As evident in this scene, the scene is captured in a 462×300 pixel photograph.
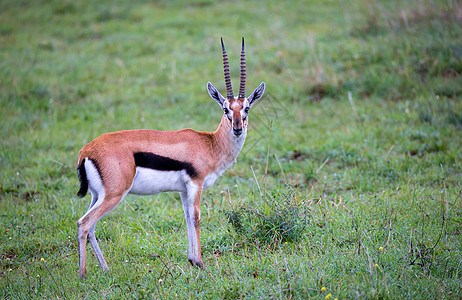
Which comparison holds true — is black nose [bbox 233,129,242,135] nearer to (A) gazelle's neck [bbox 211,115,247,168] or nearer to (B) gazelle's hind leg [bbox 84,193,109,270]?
(A) gazelle's neck [bbox 211,115,247,168]

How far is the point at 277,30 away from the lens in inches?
506

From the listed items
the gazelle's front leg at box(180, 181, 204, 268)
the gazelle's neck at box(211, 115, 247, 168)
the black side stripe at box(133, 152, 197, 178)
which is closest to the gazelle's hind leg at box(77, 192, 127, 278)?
the black side stripe at box(133, 152, 197, 178)

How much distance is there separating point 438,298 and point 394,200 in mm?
2123

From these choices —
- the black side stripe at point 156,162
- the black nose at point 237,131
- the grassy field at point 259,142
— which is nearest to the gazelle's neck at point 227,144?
the black nose at point 237,131

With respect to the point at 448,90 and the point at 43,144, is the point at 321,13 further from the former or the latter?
the point at 43,144

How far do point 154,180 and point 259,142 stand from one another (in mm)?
3784

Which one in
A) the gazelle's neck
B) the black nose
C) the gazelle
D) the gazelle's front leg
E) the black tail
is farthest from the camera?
the gazelle's neck

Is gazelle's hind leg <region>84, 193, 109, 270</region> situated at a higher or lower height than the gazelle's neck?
lower

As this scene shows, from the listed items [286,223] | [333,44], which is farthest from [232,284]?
[333,44]

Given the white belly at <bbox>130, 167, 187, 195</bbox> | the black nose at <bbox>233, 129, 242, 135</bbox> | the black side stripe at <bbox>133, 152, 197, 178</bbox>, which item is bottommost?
the white belly at <bbox>130, 167, 187, 195</bbox>

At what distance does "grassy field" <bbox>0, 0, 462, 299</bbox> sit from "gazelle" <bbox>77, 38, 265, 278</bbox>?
49 cm

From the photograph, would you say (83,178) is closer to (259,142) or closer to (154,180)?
(154,180)

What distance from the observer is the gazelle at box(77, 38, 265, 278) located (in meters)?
4.55

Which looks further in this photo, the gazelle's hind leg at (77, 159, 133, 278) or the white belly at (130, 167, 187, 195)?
the white belly at (130, 167, 187, 195)
